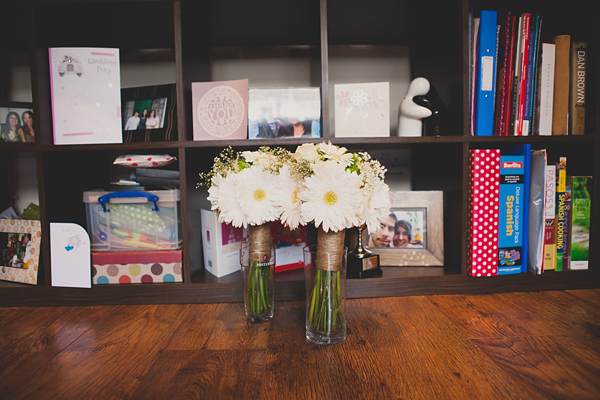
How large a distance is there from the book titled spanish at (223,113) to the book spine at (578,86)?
113cm

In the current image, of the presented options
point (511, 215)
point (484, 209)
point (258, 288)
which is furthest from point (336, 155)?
point (511, 215)

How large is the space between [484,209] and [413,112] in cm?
40

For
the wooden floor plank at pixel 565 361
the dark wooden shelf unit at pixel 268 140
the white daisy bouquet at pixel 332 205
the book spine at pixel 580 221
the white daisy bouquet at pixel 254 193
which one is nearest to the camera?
Answer: the wooden floor plank at pixel 565 361

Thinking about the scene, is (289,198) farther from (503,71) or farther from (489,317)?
(503,71)

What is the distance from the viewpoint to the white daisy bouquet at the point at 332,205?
2.91 feet

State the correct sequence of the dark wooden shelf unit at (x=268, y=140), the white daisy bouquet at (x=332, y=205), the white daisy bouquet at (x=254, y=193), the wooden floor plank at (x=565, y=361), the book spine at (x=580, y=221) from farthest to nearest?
the book spine at (x=580, y=221) → the dark wooden shelf unit at (x=268, y=140) → the white daisy bouquet at (x=254, y=193) → the white daisy bouquet at (x=332, y=205) → the wooden floor plank at (x=565, y=361)

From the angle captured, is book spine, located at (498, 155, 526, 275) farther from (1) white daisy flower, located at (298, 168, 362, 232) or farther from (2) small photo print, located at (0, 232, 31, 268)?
(2) small photo print, located at (0, 232, 31, 268)

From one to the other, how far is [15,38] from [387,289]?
169cm

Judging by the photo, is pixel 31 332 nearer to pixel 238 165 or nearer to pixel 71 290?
pixel 71 290

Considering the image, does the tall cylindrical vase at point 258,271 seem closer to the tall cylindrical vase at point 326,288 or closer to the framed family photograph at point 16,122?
the tall cylindrical vase at point 326,288

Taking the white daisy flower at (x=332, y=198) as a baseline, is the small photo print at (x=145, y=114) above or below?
above

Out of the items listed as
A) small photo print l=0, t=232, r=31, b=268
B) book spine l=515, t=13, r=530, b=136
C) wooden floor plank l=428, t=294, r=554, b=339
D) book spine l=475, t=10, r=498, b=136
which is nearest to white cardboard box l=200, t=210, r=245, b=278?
small photo print l=0, t=232, r=31, b=268

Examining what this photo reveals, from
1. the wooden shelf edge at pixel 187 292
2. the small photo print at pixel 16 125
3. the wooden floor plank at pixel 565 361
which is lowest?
the wooden floor plank at pixel 565 361

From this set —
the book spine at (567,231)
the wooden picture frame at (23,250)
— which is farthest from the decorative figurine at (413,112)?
the wooden picture frame at (23,250)
